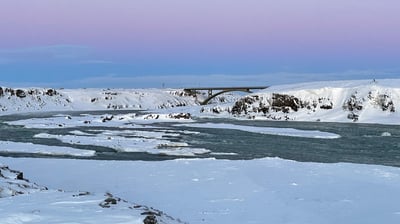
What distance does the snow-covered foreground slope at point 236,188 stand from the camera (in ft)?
40.1

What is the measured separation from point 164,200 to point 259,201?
8.59 feet

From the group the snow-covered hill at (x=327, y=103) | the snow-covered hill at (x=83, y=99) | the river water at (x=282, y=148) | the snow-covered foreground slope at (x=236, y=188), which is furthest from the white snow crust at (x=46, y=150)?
the snow-covered hill at (x=83, y=99)

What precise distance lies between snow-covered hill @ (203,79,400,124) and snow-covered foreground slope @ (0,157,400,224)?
46.8 metres

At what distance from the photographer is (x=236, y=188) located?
15742 mm

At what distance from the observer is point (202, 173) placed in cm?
1848

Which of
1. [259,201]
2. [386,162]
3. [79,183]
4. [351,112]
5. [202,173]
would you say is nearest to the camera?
[259,201]

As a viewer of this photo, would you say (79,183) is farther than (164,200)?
Yes

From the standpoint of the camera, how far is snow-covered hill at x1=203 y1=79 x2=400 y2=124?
214 feet

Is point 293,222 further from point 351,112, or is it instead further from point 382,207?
point 351,112

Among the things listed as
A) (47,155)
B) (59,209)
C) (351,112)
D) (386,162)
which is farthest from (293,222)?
(351,112)

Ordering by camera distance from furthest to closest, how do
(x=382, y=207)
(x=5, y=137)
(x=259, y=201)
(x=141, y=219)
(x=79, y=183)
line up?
(x=5, y=137)
(x=79, y=183)
(x=259, y=201)
(x=382, y=207)
(x=141, y=219)

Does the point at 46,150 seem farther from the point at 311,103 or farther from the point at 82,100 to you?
the point at 82,100

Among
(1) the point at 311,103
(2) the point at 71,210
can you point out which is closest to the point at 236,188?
(2) the point at 71,210

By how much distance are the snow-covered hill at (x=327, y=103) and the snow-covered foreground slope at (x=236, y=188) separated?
4679 centimetres
